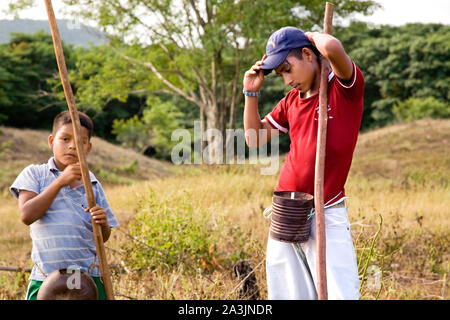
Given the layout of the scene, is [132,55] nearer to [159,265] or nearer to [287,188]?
[159,265]

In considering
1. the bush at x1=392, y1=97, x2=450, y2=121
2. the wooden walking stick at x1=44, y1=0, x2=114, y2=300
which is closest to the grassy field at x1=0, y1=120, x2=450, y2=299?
the wooden walking stick at x1=44, y1=0, x2=114, y2=300

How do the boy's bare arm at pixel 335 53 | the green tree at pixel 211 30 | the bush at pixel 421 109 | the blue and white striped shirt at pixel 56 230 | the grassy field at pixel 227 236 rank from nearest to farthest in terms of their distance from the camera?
the boy's bare arm at pixel 335 53
the blue and white striped shirt at pixel 56 230
the grassy field at pixel 227 236
the green tree at pixel 211 30
the bush at pixel 421 109

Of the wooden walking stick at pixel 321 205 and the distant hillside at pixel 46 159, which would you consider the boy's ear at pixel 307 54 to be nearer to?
the wooden walking stick at pixel 321 205

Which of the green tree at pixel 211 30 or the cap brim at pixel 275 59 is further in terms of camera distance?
the green tree at pixel 211 30

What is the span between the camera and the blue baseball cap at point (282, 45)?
6.30ft

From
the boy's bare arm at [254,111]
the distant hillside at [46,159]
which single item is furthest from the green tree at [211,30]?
the boy's bare arm at [254,111]

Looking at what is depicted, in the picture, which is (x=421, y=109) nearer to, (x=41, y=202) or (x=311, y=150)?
(x=311, y=150)

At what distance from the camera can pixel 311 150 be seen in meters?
1.98

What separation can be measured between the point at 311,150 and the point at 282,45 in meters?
0.45

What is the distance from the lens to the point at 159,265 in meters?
4.21

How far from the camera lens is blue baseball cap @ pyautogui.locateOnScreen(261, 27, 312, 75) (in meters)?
1.92

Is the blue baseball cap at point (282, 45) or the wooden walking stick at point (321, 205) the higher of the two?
the blue baseball cap at point (282, 45)

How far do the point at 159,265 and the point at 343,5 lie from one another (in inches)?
422
